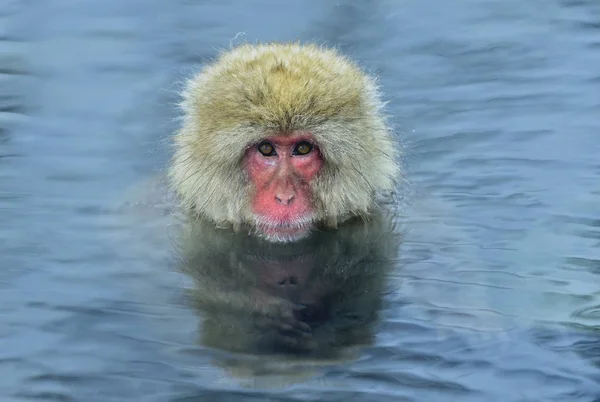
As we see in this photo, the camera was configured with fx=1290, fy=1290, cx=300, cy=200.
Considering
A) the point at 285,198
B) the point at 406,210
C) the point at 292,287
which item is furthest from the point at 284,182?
the point at 406,210

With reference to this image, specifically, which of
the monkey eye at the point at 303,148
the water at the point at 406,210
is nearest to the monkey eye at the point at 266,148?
the monkey eye at the point at 303,148

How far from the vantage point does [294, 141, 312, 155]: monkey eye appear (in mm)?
5633

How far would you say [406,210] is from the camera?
634 cm

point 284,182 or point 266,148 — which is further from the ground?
point 266,148

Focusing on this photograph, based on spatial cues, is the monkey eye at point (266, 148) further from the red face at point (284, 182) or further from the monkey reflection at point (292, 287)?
the monkey reflection at point (292, 287)

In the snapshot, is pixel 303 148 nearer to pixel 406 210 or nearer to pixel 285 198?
pixel 285 198

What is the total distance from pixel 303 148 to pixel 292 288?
61cm

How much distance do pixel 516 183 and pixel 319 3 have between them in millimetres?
2581

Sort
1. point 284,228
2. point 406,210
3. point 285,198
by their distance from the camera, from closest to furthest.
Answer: point 285,198 → point 284,228 → point 406,210

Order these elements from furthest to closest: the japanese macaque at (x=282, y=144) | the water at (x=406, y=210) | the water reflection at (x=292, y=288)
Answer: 1. the japanese macaque at (x=282, y=144)
2. the water reflection at (x=292, y=288)
3. the water at (x=406, y=210)

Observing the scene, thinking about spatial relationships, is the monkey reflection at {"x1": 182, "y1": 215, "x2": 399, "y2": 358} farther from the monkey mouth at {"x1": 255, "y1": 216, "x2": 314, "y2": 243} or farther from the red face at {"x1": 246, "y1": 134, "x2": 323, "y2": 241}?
the red face at {"x1": 246, "y1": 134, "x2": 323, "y2": 241}

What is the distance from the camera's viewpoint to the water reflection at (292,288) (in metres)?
5.18

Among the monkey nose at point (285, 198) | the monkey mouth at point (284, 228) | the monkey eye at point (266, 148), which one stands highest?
the monkey eye at point (266, 148)

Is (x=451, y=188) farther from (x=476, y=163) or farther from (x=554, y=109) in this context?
(x=554, y=109)
